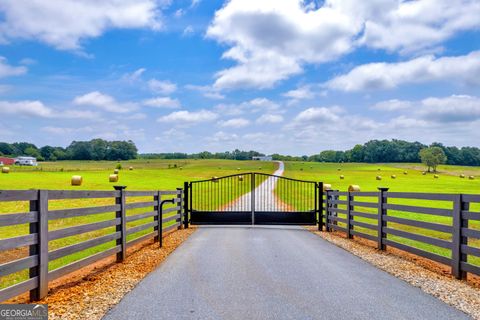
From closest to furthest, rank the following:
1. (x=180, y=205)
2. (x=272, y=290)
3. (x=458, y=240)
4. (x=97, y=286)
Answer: (x=272, y=290)
(x=97, y=286)
(x=458, y=240)
(x=180, y=205)

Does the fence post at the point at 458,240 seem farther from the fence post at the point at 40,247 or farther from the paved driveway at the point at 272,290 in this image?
the fence post at the point at 40,247

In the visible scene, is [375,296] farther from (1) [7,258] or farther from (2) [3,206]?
(2) [3,206]

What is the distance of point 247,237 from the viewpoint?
11.6m

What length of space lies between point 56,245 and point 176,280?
5.10 m

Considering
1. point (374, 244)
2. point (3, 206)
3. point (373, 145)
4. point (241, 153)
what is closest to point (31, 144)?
point (241, 153)

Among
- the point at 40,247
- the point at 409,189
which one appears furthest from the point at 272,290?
the point at 409,189

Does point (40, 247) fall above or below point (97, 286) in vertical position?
above

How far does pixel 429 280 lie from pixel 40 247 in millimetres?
5756

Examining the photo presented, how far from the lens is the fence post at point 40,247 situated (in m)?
5.13

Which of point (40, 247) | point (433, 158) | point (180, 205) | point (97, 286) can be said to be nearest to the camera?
point (40, 247)

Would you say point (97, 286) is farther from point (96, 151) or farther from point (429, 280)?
point (96, 151)

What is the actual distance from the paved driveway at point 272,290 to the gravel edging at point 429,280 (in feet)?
0.67

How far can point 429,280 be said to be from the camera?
645cm

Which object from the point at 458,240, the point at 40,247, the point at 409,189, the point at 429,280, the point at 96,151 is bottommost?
the point at 409,189
